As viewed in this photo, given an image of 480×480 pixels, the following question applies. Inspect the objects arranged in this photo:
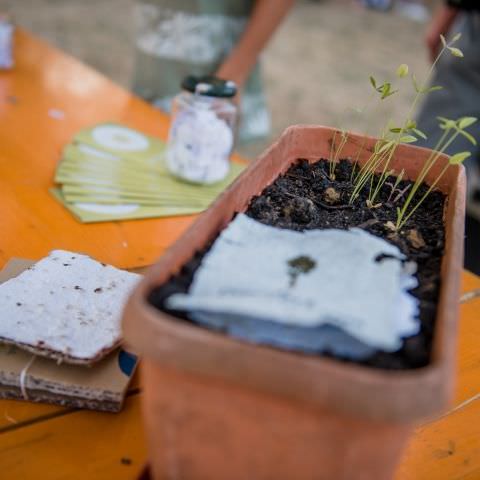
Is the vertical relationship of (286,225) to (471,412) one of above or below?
above

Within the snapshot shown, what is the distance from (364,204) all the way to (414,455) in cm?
27

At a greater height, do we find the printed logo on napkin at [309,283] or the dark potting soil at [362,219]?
the printed logo on napkin at [309,283]

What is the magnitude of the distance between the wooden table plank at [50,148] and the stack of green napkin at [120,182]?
0.02m

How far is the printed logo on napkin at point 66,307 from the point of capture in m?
0.61

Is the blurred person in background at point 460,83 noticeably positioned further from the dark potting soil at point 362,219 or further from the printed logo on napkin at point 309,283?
the printed logo on napkin at point 309,283

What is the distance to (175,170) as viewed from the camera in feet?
3.78

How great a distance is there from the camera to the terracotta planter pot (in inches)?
14.5

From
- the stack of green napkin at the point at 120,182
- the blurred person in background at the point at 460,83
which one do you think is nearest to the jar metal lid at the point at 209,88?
the stack of green napkin at the point at 120,182

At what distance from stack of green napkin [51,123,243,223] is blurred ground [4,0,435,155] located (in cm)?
184

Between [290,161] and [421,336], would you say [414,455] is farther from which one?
[290,161]

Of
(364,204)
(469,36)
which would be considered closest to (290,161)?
A: (364,204)

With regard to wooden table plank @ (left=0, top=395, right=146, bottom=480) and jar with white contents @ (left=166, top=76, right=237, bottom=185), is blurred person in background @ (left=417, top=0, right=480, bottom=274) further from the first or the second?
wooden table plank @ (left=0, top=395, right=146, bottom=480)

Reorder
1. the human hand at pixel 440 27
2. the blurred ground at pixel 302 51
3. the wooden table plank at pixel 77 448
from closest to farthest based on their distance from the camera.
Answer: the wooden table plank at pixel 77 448 < the human hand at pixel 440 27 < the blurred ground at pixel 302 51

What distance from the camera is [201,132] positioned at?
1111 mm
